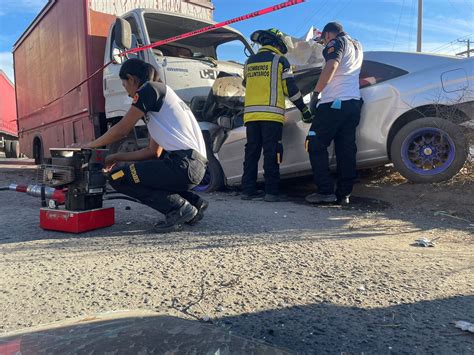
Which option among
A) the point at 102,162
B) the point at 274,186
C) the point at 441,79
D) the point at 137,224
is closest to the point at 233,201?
the point at 274,186

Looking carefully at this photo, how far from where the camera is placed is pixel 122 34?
559cm

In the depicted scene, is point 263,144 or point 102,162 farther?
point 263,144

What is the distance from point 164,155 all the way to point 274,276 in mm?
1548

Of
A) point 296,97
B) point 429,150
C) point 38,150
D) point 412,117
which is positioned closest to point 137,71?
point 296,97

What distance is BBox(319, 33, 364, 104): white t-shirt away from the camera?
438 cm

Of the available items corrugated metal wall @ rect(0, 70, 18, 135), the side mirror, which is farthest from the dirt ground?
corrugated metal wall @ rect(0, 70, 18, 135)

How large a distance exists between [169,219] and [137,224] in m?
0.50

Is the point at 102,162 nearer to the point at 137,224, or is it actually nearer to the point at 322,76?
the point at 137,224

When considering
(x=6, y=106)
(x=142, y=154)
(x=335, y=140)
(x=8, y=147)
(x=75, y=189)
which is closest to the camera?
(x=75, y=189)

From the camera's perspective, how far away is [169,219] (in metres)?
3.43

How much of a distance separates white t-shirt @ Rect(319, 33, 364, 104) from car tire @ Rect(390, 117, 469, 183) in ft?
2.23

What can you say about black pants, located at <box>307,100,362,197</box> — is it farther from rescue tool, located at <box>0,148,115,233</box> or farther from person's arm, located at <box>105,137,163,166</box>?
rescue tool, located at <box>0,148,115,233</box>

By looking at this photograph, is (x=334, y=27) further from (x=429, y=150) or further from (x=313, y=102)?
(x=429, y=150)

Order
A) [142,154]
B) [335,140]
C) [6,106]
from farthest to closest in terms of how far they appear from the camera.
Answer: [6,106] → [335,140] → [142,154]
